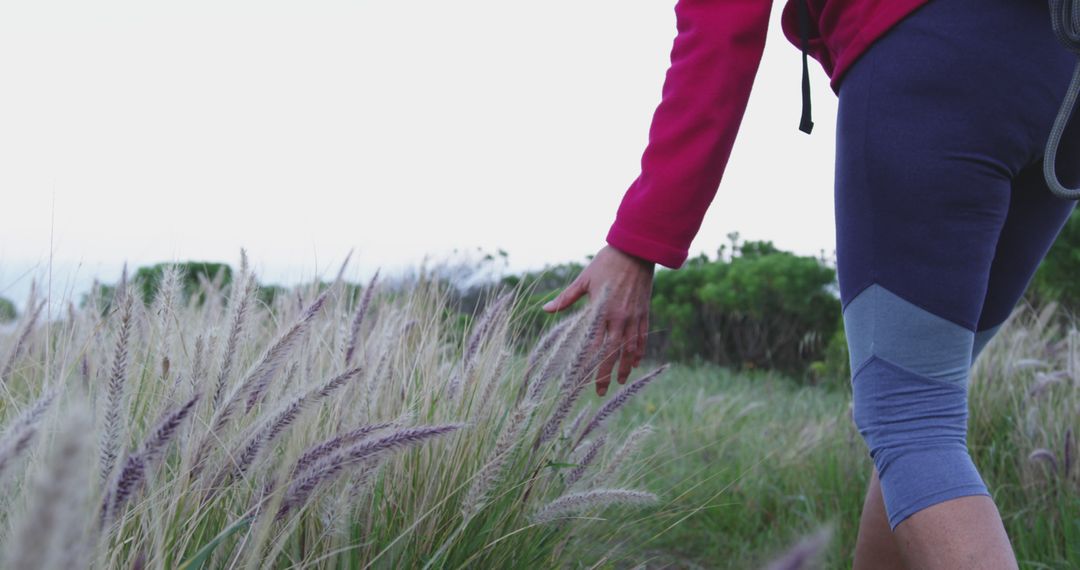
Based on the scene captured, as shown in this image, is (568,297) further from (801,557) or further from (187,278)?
(187,278)

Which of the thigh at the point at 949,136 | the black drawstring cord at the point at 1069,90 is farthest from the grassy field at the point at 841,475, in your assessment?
the black drawstring cord at the point at 1069,90

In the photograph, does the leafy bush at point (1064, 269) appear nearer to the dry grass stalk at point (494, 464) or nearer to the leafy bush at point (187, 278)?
the leafy bush at point (187, 278)

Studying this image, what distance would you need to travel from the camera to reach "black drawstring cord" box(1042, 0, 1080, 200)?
49.6 inches

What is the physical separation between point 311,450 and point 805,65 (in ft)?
3.74

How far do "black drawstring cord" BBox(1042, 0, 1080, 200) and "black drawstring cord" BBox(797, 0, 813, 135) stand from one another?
412 millimetres

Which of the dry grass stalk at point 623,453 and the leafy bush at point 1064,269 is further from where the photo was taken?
the leafy bush at point 1064,269

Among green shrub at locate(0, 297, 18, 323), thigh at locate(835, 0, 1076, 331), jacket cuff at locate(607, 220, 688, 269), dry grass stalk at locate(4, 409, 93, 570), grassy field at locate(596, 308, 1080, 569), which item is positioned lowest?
grassy field at locate(596, 308, 1080, 569)

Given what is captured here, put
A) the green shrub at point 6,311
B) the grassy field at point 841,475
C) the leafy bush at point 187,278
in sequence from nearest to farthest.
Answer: the leafy bush at point 187,278
the green shrub at point 6,311
the grassy field at point 841,475

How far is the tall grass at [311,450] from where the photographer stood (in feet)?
3.70

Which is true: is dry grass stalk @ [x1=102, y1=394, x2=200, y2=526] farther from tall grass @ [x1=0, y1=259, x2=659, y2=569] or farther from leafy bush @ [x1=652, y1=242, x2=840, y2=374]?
leafy bush @ [x1=652, y1=242, x2=840, y2=374]

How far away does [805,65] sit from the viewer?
1.66m

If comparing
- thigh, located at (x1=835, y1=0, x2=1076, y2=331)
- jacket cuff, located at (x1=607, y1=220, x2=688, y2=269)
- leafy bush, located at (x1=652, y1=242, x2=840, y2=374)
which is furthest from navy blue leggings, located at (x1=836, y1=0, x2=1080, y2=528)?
leafy bush, located at (x1=652, y1=242, x2=840, y2=374)

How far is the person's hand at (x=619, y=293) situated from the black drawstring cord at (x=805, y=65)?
0.42 metres

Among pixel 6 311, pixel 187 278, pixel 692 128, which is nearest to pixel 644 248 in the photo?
pixel 692 128
